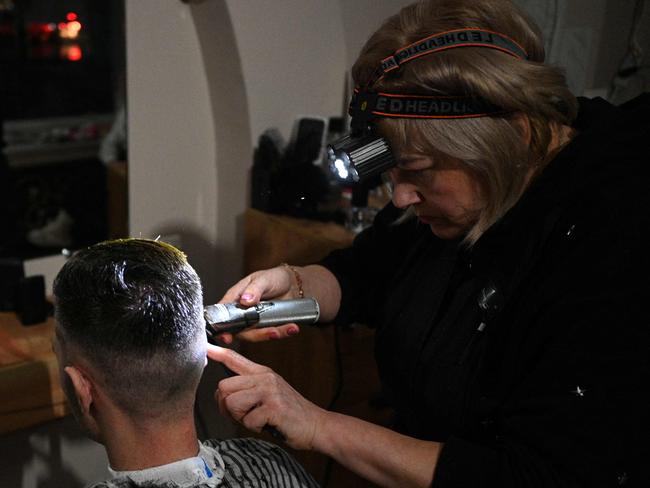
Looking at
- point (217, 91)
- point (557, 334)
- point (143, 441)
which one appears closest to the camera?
point (557, 334)

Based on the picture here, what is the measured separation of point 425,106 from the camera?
967 mm

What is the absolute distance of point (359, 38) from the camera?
2.25m

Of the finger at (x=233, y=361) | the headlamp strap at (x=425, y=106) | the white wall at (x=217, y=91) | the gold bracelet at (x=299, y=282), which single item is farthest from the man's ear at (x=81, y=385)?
the white wall at (x=217, y=91)

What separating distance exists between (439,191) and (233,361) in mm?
443

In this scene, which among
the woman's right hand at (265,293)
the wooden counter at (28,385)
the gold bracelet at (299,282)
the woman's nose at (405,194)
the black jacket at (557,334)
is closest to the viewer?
the black jacket at (557,334)

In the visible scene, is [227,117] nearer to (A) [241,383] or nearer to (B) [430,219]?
(B) [430,219]

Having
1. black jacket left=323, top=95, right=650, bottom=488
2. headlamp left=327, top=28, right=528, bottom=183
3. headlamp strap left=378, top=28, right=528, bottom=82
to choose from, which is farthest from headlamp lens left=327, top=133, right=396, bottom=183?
black jacket left=323, top=95, right=650, bottom=488

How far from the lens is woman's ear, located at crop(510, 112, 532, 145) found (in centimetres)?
98

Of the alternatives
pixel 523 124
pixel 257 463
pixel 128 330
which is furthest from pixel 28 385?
pixel 523 124

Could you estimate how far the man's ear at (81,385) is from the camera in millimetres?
985

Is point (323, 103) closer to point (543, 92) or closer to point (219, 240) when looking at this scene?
point (219, 240)

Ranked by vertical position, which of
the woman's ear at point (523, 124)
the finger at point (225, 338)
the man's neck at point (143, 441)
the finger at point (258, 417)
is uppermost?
the woman's ear at point (523, 124)

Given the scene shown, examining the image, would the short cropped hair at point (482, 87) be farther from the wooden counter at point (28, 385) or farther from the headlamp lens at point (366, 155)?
the wooden counter at point (28, 385)

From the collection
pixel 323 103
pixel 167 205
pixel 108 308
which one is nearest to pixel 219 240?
pixel 167 205
